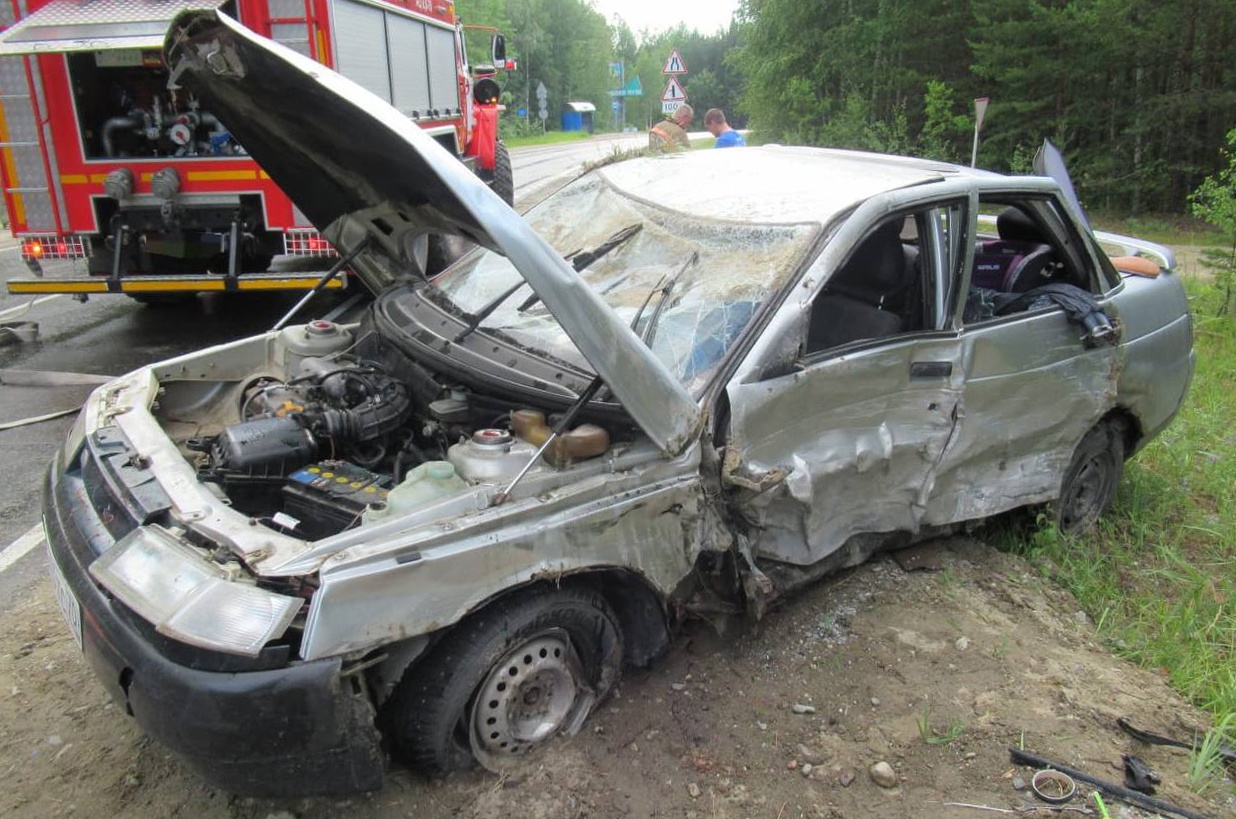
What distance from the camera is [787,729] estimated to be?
2.86 meters

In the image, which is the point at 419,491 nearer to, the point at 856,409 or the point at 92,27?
the point at 856,409

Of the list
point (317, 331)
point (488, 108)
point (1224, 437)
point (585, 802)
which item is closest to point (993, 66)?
point (488, 108)

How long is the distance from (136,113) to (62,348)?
82.8 inches

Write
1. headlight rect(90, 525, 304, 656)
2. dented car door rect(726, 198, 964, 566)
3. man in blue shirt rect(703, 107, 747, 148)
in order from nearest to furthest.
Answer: headlight rect(90, 525, 304, 656) < dented car door rect(726, 198, 964, 566) < man in blue shirt rect(703, 107, 747, 148)

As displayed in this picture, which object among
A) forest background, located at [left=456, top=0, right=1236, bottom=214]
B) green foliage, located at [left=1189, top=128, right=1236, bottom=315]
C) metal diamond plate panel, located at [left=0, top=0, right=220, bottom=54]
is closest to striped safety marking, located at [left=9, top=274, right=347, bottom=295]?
metal diamond plate panel, located at [left=0, top=0, right=220, bottom=54]

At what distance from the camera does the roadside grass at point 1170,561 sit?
134 inches

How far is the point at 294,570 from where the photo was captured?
2.06m

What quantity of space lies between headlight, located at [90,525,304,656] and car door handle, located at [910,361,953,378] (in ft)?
7.42

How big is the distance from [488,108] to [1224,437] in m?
10.1

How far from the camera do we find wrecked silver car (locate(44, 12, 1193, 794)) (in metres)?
2.13

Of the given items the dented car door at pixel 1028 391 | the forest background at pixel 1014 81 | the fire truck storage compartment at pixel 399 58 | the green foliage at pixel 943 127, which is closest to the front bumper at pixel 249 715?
the dented car door at pixel 1028 391

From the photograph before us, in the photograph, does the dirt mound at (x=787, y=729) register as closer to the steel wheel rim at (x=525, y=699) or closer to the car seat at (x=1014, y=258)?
the steel wheel rim at (x=525, y=699)

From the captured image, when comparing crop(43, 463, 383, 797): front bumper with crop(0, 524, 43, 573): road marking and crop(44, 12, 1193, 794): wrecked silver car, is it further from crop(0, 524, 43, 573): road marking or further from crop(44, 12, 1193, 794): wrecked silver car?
crop(0, 524, 43, 573): road marking

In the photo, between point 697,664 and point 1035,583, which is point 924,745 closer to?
point 697,664
